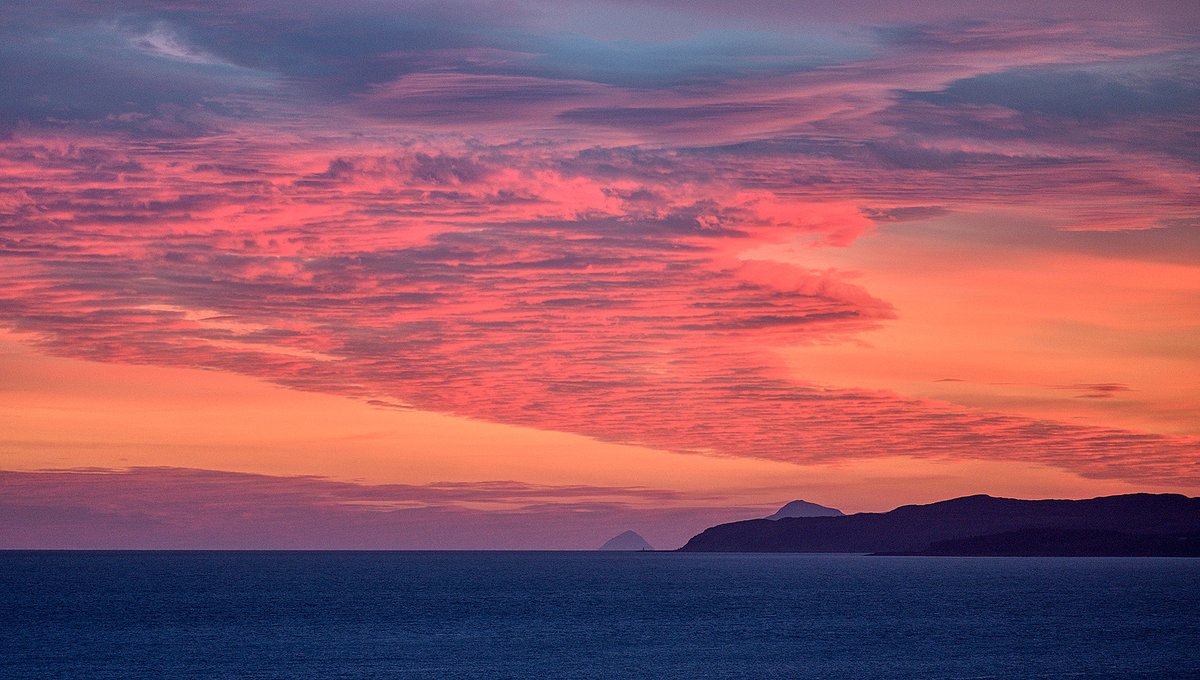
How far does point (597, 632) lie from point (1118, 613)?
61449 millimetres

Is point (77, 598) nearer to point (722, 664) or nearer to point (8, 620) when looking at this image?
point (8, 620)

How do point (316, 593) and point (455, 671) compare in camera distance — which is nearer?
point (455, 671)

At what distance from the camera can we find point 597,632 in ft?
346

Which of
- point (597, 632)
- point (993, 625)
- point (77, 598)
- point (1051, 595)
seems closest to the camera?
point (597, 632)

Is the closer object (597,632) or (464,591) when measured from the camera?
(597,632)

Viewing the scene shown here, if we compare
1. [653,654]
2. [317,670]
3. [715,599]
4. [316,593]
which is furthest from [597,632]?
[316,593]

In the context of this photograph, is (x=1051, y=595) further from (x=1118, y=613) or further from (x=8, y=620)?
(x=8, y=620)

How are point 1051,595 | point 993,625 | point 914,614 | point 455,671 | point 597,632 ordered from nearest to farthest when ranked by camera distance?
point 455,671, point 597,632, point 993,625, point 914,614, point 1051,595

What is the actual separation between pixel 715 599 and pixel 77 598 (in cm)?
8290

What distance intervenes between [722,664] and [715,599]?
81.3 metres

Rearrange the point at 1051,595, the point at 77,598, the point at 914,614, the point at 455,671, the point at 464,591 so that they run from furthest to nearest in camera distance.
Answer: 1. the point at 464,591
2. the point at 1051,595
3. the point at 77,598
4. the point at 914,614
5. the point at 455,671

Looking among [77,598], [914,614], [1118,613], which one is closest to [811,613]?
[914,614]

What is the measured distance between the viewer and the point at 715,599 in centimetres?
16038

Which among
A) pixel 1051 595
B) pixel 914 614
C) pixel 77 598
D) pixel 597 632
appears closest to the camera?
pixel 597 632
